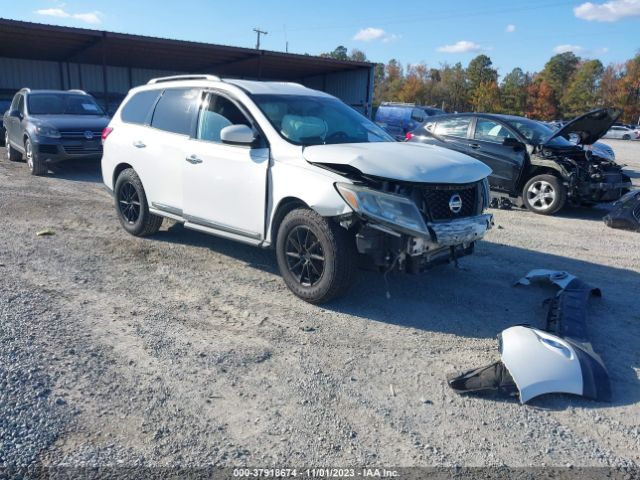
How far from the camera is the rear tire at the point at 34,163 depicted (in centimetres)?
1123

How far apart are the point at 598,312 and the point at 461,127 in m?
6.25

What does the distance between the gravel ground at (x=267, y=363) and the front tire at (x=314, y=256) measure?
202 millimetres

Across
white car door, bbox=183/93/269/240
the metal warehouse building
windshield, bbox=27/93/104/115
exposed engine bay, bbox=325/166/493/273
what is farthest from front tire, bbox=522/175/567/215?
the metal warehouse building

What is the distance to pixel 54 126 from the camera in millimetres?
11109

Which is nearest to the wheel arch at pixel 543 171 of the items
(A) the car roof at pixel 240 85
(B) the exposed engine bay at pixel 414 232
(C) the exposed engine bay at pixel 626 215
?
(C) the exposed engine bay at pixel 626 215

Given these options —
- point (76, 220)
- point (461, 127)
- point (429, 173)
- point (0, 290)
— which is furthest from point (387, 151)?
point (461, 127)

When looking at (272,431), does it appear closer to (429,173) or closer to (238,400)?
(238,400)

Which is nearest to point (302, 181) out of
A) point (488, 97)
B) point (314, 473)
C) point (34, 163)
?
point (314, 473)

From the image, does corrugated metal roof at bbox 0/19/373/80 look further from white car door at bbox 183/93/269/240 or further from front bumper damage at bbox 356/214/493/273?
front bumper damage at bbox 356/214/493/273

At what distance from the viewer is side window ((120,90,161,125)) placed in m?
6.46

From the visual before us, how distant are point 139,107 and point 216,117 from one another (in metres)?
1.73

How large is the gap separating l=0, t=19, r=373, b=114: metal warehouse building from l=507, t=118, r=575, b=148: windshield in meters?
13.6

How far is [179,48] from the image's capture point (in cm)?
2055

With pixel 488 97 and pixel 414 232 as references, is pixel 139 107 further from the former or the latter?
pixel 488 97
